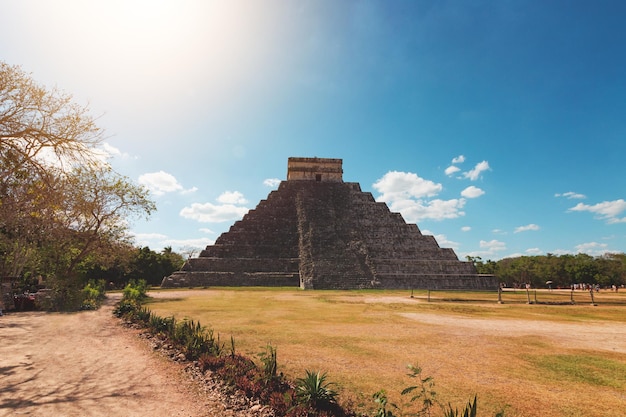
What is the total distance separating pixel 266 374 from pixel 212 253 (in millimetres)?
32050

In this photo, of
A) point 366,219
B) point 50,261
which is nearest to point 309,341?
point 50,261

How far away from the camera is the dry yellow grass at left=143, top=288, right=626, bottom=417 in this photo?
534cm

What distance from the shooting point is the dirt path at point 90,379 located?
5.06 m

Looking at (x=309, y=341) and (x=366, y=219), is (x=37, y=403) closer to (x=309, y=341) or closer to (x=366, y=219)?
(x=309, y=341)

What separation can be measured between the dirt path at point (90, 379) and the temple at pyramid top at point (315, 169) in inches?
1614

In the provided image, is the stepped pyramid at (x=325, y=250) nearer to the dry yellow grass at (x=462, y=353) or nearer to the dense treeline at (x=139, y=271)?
the dense treeline at (x=139, y=271)

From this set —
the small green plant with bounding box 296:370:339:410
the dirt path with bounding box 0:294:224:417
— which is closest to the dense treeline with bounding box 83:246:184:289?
the dirt path with bounding box 0:294:224:417

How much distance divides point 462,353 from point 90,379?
781cm

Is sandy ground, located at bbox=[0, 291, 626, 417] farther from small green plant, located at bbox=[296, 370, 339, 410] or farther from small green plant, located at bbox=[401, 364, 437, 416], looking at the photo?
small green plant, located at bbox=[401, 364, 437, 416]

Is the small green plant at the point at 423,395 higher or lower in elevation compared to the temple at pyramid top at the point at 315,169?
lower

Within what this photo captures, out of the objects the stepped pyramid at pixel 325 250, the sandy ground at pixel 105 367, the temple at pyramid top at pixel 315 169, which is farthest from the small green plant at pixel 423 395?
the temple at pyramid top at pixel 315 169

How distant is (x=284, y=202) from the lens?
45281 millimetres

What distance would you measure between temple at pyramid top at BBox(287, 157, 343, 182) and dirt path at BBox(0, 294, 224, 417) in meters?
41.0

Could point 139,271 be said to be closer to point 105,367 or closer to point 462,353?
point 105,367
